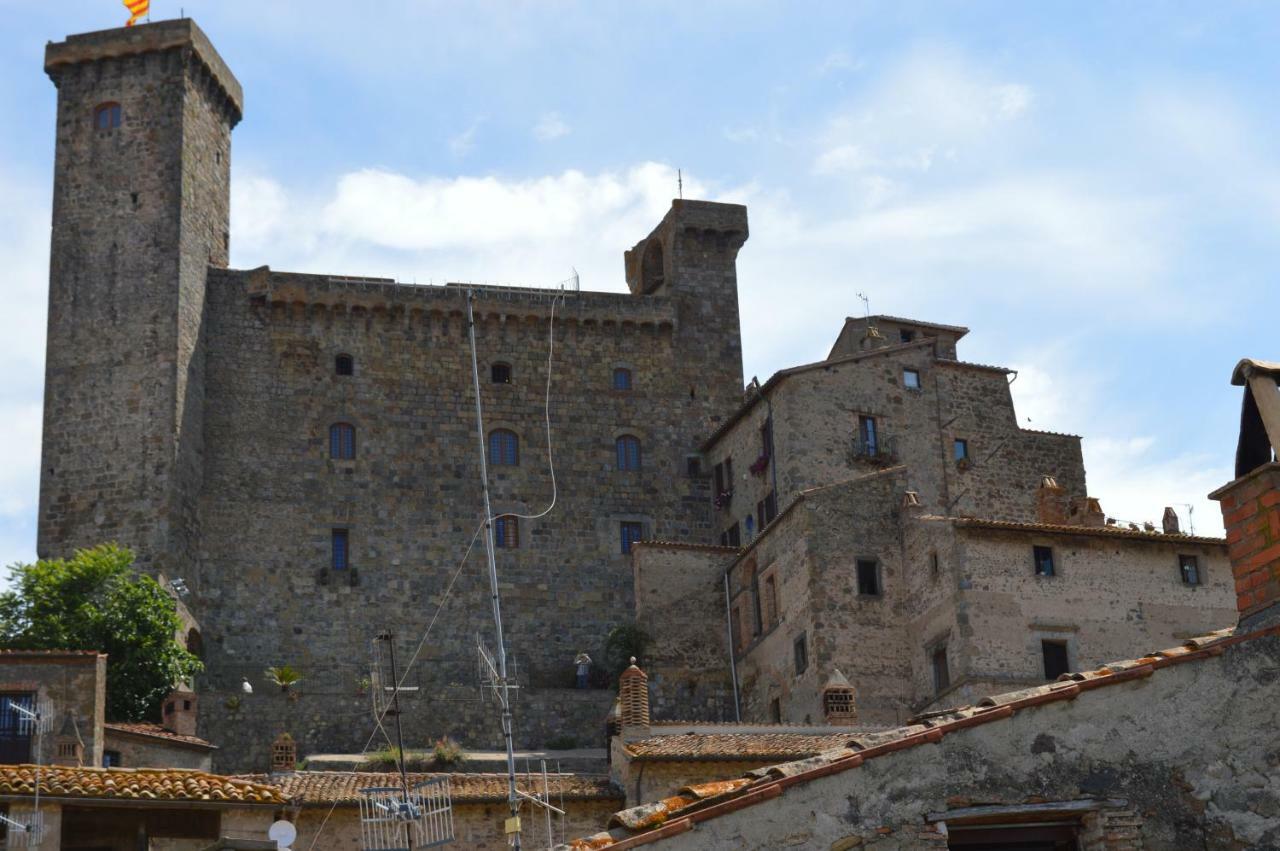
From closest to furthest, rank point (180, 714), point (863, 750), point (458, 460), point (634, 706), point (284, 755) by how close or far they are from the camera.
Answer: point (863, 750), point (634, 706), point (284, 755), point (180, 714), point (458, 460)

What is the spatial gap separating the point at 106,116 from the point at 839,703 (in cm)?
2793

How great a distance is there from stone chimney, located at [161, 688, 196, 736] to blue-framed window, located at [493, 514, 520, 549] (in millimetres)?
12656

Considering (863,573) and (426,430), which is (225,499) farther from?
(863,573)

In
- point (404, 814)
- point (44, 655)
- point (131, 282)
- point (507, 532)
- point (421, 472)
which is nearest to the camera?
point (404, 814)

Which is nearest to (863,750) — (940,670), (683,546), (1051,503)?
(940,670)

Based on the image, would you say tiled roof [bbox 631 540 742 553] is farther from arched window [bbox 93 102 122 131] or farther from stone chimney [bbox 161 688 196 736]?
arched window [bbox 93 102 122 131]

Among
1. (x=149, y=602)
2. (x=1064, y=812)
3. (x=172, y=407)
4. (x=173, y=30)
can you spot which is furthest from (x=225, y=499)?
(x=1064, y=812)

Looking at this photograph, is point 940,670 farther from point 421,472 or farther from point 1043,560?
point 421,472

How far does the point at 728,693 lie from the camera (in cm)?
4972

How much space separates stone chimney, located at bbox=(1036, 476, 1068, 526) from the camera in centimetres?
5084

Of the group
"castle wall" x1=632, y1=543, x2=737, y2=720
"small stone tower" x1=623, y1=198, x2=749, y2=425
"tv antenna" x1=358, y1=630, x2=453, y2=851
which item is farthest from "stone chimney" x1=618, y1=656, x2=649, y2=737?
"small stone tower" x1=623, y1=198, x2=749, y2=425

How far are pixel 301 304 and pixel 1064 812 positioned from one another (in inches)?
1857

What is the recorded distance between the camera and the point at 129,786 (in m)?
21.6

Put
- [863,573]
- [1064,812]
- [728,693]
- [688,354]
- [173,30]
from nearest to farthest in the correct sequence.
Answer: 1. [1064,812]
2. [863,573]
3. [728,693]
4. [173,30]
5. [688,354]
